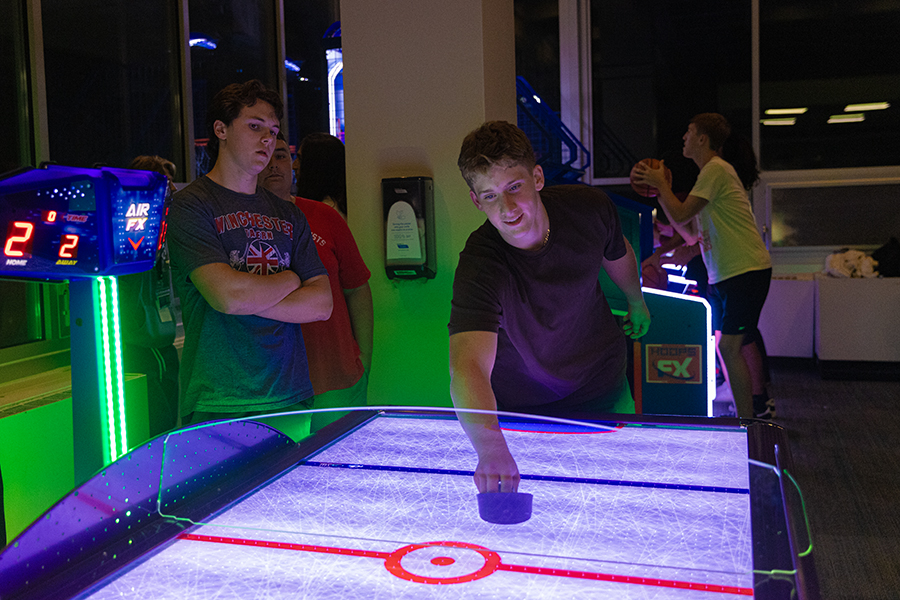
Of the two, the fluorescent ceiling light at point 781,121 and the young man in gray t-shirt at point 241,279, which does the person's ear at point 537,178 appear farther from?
the fluorescent ceiling light at point 781,121

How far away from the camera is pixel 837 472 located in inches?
138

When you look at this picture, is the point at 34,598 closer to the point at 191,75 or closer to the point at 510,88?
the point at 510,88

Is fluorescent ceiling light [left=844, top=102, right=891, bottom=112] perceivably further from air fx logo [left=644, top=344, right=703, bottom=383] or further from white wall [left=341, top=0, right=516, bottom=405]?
white wall [left=341, top=0, right=516, bottom=405]

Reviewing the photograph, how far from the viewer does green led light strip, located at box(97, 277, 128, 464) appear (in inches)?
58.2

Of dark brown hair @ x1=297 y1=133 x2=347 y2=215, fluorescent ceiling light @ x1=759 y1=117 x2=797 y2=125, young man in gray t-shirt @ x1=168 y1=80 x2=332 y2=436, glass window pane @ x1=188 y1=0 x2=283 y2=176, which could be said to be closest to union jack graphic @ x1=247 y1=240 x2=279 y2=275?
young man in gray t-shirt @ x1=168 y1=80 x2=332 y2=436

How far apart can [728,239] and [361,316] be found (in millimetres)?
2099

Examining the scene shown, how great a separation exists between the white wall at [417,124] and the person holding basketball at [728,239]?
1.35m

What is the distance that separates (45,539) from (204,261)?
1002 mm

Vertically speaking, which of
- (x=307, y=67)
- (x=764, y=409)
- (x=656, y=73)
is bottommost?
(x=764, y=409)

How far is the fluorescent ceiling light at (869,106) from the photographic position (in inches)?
263

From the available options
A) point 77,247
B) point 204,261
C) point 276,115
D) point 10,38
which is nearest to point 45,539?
point 77,247

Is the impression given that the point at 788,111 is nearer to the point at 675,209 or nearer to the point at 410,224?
the point at 675,209

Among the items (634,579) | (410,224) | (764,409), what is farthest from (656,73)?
(634,579)

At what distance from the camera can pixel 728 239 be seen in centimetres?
377
